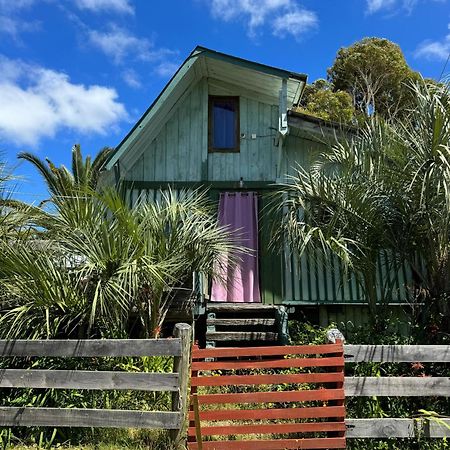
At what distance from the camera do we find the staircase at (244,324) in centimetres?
813

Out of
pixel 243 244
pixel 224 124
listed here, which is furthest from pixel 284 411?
pixel 224 124

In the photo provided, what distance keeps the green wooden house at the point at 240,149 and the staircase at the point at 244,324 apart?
129 mm

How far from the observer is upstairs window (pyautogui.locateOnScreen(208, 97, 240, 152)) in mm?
10398

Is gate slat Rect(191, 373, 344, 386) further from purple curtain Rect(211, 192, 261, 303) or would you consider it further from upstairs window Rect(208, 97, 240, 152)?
upstairs window Rect(208, 97, 240, 152)

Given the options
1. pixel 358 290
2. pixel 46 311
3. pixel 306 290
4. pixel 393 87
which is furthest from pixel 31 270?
pixel 393 87

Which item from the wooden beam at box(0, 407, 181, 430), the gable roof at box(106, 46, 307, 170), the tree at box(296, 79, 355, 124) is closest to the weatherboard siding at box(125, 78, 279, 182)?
the gable roof at box(106, 46, 307, 170)

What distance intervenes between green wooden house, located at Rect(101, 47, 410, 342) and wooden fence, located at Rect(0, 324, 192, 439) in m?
4.00

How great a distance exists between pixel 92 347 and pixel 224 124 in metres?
6.66

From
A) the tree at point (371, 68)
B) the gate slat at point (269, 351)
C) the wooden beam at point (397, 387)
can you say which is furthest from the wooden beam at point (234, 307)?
the tree at point (371, 68)

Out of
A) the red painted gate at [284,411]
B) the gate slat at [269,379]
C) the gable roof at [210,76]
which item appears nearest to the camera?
the red painted gate at [284,411]

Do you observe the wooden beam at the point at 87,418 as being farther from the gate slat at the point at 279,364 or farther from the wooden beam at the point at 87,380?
the gate slat at the point at 279,364

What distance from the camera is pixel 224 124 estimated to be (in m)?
10.6

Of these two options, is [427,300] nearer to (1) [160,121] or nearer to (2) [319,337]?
(2) [319,337]

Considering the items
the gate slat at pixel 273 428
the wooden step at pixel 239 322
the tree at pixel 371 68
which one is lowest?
Answer: the gate slat at pixel 273 428
